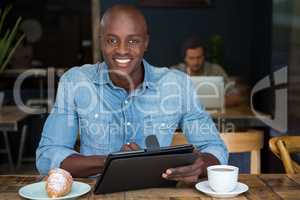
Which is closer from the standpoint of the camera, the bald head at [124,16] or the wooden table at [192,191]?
the wooden table at [192,191]

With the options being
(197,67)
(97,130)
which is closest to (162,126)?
(97,130)

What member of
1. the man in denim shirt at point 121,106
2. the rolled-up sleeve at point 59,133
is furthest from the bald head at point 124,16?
the rolled-up sleeve at point 59,133

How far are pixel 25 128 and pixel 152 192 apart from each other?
14.5 feet

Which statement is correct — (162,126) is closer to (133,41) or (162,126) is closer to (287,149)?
(133,41)

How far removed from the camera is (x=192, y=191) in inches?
64.8

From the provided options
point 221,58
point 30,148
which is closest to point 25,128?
point 30,148

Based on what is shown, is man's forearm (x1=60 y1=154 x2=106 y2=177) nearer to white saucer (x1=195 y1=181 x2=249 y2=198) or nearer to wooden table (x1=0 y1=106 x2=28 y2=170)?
white saucer (x1=195 y1=181 x2=249 y2=198)

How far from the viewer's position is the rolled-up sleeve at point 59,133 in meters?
1.92

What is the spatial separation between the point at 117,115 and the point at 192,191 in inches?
21.0

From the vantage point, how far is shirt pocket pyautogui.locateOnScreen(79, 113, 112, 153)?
2.06 m

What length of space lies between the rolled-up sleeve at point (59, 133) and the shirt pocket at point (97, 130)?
0.04m

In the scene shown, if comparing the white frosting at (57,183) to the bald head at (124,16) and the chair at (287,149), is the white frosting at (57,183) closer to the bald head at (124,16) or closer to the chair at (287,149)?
the bald head at (124,16)

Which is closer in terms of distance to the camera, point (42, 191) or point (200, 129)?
point (42, 191)

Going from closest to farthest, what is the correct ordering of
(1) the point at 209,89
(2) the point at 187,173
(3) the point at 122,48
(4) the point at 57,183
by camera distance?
(4) the point at 57,183 < (2) the point at 187,173 < (3) the point at 122,48 < (1) the point at 209,89
